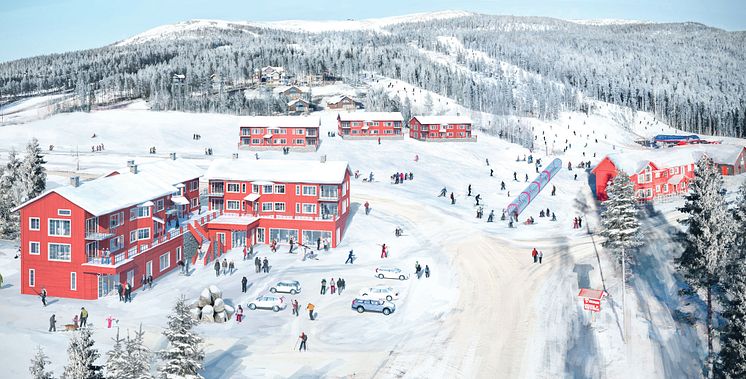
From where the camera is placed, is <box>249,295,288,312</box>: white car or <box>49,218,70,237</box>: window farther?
<box>49,218,70,237</box>: window

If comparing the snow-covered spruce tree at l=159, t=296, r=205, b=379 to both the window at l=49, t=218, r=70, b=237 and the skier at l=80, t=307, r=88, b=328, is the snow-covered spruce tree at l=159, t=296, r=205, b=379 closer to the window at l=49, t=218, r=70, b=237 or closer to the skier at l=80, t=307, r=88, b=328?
the skier at l=80, t=307, r=88, b=328

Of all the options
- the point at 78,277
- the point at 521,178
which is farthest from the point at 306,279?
the point at 521,178

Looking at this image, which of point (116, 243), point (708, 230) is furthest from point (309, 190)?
point (708, 230)

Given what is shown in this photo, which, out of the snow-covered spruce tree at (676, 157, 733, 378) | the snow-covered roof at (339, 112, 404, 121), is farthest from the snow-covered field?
the snow-covered roof at (339, 112, 404, 121)

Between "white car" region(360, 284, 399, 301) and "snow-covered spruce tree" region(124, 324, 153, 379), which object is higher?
"snow-covered spruce tree" region(124, 324, 153, 379)

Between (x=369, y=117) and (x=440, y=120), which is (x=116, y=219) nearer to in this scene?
(x=369, y=117)

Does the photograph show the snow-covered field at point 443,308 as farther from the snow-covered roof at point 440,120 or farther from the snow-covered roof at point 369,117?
the snow-covered roof at point 440,120

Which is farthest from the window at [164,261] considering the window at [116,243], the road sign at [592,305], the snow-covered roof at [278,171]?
the road sign at [592,305]
